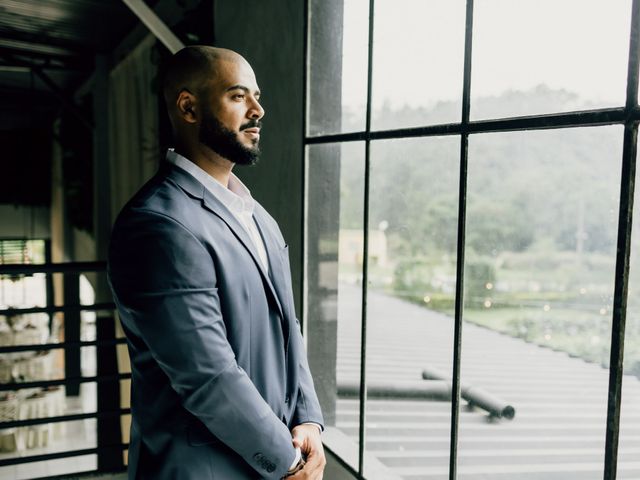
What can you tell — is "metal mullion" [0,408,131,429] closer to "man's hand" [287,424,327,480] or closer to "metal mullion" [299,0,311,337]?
"metal mullion" [299,0,311,337]

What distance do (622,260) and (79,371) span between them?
9376mm

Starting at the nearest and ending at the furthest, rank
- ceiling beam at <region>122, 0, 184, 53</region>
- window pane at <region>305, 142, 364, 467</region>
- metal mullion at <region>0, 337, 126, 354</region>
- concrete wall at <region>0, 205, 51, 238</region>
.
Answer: metal mullion at <region>0, 337, 126, 354</region> < window pane at <region>305, 142, 364, 467</region> < ceiling beam at <region>122, 0, 184, 53</region> < concrete wall at <region>0, 205, 51, 238</region>

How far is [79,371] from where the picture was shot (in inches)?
351

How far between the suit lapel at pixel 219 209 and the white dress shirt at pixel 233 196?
2 centimetres

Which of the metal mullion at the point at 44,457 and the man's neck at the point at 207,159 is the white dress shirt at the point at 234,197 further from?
the metal mullion at the point at 44,457

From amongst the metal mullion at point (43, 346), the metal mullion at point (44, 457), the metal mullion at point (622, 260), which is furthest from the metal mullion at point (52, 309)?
the metal mullion at point (622, 260)

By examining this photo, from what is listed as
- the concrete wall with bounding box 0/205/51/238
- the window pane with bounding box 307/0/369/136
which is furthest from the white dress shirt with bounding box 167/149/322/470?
the concrete wall with bounding box 0/205/51/238

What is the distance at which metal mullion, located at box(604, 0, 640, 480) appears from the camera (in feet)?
3.23

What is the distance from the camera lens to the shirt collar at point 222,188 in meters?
1.15

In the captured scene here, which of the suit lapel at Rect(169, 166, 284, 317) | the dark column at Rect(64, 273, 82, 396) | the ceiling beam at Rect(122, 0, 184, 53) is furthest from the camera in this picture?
the dark column at Rect(64, 273, 82, 396)

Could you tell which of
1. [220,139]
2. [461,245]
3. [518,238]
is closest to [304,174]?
[461,245]

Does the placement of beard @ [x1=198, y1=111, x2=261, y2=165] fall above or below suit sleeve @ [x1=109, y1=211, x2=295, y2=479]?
above

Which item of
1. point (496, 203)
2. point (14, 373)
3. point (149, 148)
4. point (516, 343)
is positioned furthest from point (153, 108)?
point (496, 203)

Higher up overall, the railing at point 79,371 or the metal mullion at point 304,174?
the metal mullion at point 304,174
